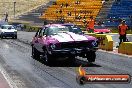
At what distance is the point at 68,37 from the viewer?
15.9 metres

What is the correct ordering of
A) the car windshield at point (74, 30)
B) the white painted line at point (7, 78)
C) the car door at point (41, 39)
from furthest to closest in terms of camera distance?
the car windshield at point (74, 30) → the car door at point (41, 39) → the white painted line at point (7, 78)

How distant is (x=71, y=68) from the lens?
14.8 m

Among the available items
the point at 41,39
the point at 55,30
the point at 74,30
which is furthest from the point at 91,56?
the point at 41,39

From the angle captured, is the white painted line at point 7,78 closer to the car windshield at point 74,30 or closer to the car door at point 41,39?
the car door at point 41,39

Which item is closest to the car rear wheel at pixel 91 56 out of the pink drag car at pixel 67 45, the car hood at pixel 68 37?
the pink drag car at pixel 67 45

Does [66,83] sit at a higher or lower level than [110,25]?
higher

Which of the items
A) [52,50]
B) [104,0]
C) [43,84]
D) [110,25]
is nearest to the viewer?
[43,84]

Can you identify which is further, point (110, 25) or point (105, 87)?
point (110, 25)

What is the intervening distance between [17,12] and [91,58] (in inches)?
2902

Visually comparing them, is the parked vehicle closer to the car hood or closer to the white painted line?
the car hood

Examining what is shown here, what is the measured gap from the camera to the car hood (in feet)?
51.5

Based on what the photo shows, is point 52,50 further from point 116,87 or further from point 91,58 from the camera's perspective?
point 116,87

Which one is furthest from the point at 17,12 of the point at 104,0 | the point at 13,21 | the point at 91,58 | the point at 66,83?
the point at 66,83

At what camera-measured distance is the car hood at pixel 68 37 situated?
1569cm
